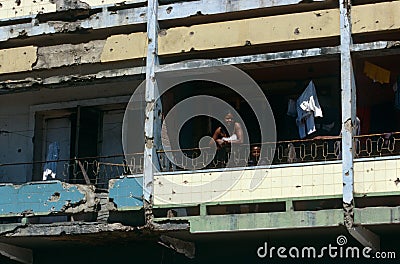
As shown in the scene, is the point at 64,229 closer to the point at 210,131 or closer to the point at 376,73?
the point at 210,131

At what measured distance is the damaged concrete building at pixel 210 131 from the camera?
13492mm

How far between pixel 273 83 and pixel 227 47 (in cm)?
226

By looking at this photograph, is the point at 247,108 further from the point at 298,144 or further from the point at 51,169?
the point at 51,169

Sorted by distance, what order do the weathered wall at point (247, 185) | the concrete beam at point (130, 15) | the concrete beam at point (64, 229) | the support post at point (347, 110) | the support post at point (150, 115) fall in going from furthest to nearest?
the concrete beam at point (130, 15) < the concrete beam at point (64, 229) < the support post at point (150, 115) < the weathered wall at point (247, 185) < the support post at point (347, 110)

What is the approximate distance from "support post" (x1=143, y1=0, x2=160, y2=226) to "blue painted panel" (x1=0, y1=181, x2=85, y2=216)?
3.81 feet

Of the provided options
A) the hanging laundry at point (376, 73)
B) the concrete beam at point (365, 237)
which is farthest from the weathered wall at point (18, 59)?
the concrete beam at point (365, 237)

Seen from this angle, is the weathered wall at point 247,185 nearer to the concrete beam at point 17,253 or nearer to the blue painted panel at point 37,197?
the blue painted panel at point 37,197

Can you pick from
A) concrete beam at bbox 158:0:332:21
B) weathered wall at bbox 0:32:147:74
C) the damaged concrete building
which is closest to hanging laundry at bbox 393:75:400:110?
the damaged concrete building

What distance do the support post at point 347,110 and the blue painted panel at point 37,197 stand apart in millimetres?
4134

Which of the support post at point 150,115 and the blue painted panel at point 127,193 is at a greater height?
the support post at point 150,115

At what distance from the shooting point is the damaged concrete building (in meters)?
13.5

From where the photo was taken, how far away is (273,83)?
16406mm

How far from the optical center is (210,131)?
1623cm

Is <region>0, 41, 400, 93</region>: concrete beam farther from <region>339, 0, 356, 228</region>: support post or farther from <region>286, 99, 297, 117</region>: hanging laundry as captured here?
<region>286, 99, 297, 117</region>: hanging laundry
